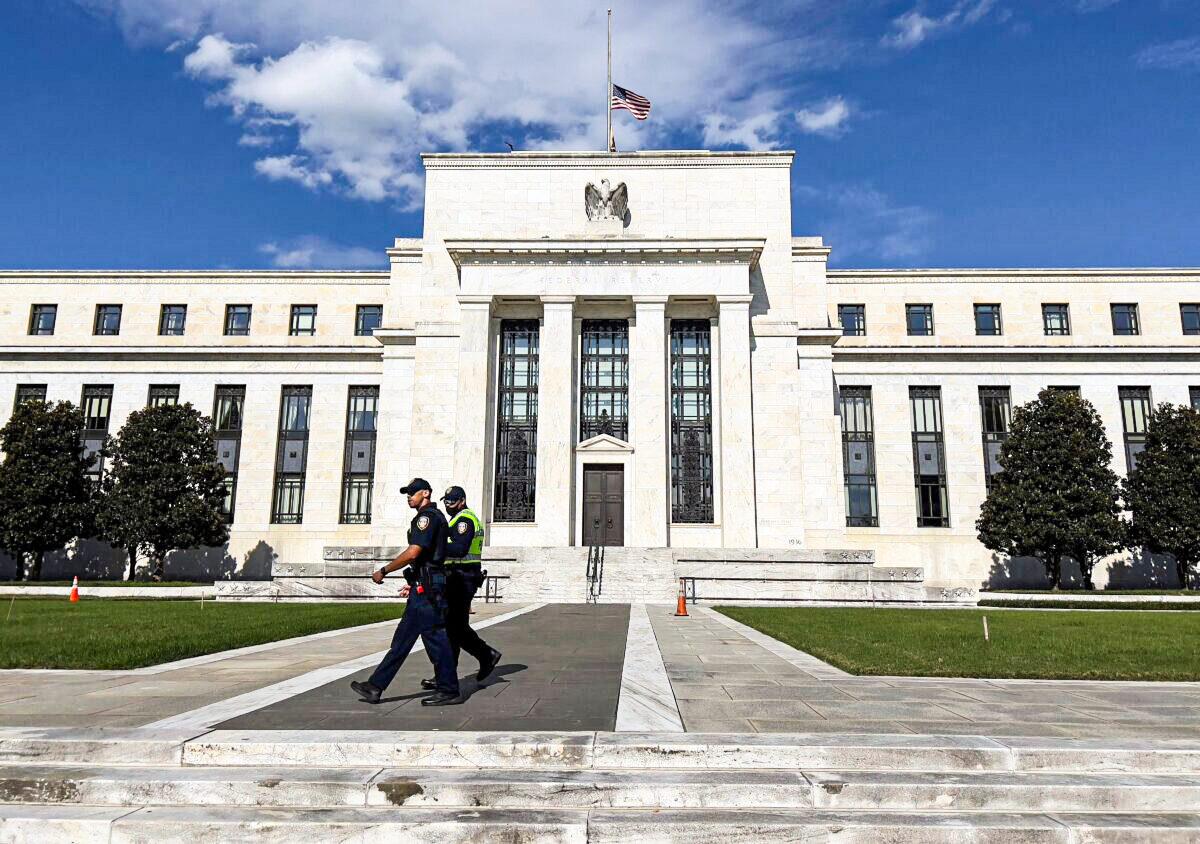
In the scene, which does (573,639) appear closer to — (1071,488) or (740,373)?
(740,373)

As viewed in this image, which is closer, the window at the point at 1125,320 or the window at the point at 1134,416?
the window at the point at 1134,416

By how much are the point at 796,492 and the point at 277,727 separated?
31.3 metres

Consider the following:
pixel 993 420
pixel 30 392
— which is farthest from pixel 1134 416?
pixel 30 392

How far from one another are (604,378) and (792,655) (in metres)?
26.5

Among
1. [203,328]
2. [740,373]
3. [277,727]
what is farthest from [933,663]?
[203,328]

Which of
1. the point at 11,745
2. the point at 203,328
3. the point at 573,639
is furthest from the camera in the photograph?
the point at 203,328

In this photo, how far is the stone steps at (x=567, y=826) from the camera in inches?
180

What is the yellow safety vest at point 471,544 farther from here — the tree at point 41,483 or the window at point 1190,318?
the window at point 1190,318

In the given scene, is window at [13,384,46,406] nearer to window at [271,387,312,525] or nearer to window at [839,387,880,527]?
window at [271,387,312,525]

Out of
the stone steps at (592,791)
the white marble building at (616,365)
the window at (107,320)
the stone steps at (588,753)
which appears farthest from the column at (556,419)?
the stone steps at (592,791)

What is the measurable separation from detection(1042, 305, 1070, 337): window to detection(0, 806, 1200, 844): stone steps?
1740 inches

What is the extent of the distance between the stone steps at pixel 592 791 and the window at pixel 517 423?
30.2 m

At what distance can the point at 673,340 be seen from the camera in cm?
3762

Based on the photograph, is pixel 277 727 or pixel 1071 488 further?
pixel 1071 488
